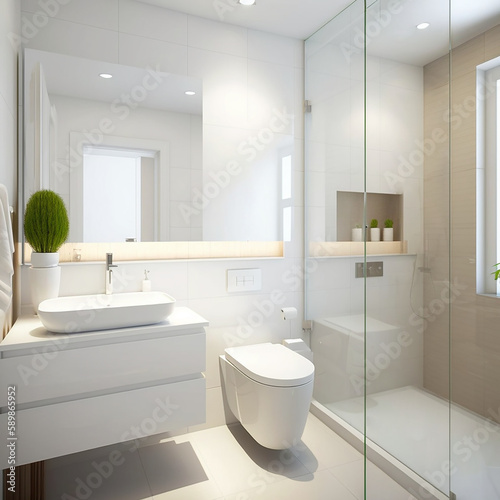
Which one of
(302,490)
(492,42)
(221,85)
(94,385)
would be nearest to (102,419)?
(94,385)

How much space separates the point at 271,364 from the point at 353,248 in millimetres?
729

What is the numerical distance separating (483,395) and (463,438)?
19 centimetres

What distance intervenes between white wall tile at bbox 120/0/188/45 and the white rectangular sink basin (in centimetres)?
146

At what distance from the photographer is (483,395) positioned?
4.42 ft

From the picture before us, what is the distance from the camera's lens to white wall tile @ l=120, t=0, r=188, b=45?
208 centimetres

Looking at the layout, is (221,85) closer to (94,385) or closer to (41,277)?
(41,277)

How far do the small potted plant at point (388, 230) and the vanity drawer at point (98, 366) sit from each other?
94 centimetres

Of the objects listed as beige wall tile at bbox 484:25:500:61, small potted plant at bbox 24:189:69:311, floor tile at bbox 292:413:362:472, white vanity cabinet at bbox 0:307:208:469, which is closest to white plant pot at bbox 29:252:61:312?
small potted plant at bbox 24:189:69:311

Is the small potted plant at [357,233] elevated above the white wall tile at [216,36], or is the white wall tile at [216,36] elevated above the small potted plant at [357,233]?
the white wall tile at [216,36]

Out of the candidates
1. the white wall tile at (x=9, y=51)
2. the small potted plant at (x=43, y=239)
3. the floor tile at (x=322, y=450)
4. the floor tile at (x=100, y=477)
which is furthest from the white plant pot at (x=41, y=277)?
the floor tile at (x=322, y=450)

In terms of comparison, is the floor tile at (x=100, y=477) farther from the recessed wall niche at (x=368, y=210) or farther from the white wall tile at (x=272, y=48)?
the white wall tile at (x=272, y=48)

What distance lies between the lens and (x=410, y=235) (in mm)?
1623

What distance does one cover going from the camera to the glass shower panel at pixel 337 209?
1.99m

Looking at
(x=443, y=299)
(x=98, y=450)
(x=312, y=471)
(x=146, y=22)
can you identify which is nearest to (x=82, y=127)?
(x=146, y=22)
